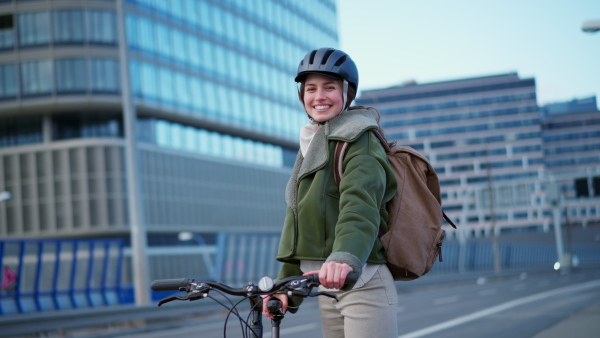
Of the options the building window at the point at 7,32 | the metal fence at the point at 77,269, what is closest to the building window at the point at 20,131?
the building window at the point at 7,32

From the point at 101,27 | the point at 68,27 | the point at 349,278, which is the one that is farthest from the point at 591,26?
the point at 68,27

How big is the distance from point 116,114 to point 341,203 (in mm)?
51308

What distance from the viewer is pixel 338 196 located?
309 centimetres

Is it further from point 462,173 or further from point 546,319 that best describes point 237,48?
point 462,173

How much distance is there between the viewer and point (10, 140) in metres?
52.3

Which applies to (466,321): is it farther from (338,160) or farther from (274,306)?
(274,306)

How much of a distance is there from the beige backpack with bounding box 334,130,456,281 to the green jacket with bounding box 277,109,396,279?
0.12 feet

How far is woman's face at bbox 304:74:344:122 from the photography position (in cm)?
325

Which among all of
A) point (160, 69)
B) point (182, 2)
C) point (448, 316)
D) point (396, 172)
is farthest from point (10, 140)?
point (396, 172)

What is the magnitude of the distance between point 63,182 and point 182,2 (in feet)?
47.4

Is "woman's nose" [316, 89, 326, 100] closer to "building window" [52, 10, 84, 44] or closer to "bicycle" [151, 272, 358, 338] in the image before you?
"bicycle" [151, 272, 358, 338]

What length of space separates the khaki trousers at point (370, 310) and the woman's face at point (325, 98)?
63 cm

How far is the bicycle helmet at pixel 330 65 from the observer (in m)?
3.19

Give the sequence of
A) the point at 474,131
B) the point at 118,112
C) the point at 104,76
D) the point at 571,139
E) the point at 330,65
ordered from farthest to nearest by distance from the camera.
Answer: the point at 571,139 < the point at 474,131 < the point at 118,112 < the point at 104,76 < the point at 330,65
